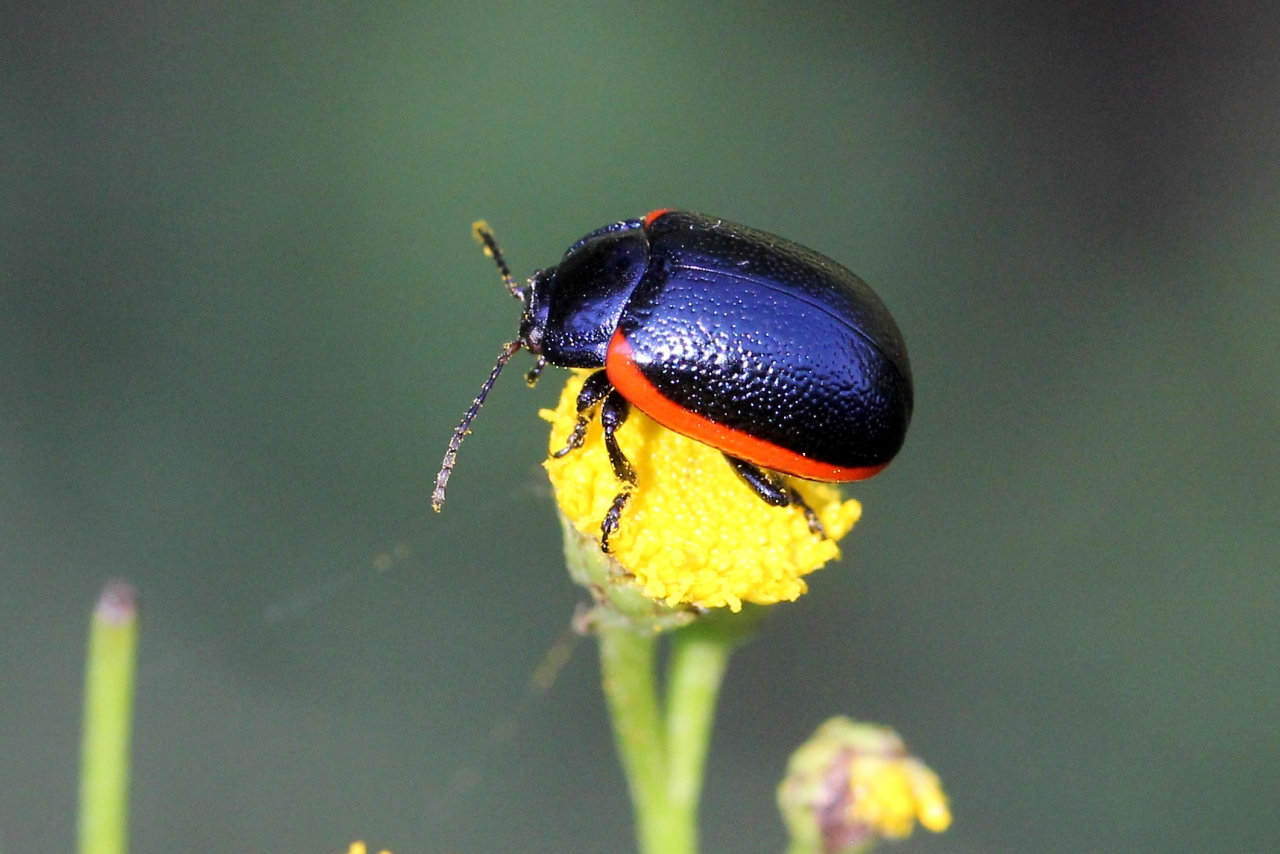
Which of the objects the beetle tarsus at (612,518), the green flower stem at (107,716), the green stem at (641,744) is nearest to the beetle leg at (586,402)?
the beetle tarsus at (612,518)

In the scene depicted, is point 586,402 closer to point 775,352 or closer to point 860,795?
point 775,352

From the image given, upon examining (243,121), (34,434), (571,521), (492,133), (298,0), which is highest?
(298,0)

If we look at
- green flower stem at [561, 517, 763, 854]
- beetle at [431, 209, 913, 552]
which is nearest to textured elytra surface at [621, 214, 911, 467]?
beetle at [431, 209, 913, 552]

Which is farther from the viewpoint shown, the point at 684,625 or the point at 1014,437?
the point at 1014,437

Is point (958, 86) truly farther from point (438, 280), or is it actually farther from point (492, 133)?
point (438, 280)

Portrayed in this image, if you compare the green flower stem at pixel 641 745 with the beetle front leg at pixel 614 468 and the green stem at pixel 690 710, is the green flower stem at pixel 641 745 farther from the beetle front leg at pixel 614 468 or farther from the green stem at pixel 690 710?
the beetle front leg at pixel 614 468

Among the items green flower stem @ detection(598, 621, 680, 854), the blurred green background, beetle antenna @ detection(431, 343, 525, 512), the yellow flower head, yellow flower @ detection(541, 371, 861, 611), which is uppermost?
the blurred green background

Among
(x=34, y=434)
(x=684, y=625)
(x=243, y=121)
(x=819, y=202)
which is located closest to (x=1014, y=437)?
(x=819, y=202)

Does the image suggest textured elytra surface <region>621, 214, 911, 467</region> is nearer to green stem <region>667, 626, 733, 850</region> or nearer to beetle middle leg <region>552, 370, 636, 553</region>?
beetle middle leg <region>552, 370, 636, 553</region>
